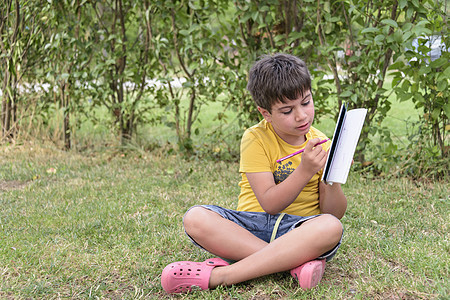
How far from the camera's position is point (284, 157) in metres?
2.28

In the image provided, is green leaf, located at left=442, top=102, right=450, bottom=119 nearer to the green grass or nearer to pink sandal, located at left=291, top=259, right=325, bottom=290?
the green grass

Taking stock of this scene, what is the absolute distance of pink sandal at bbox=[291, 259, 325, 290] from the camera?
2006mm

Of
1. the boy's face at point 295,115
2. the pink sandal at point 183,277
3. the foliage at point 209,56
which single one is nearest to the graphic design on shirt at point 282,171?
the boy's face at point 295,115

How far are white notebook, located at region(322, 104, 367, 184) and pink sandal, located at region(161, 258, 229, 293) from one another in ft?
2.07

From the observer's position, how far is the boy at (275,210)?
205 cm

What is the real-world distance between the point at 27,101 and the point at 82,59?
1.01 metres

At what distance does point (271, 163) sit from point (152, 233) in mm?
851

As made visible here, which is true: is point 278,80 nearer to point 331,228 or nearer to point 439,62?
point 331,228

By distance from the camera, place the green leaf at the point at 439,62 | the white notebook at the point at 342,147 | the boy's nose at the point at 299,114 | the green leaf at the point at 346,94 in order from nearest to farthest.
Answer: the white notebook at the point at 342,147 → the boy's nose at the point at 299,114 → the green leaf at the point at 439,62 → the green leaf at the point at 346,94

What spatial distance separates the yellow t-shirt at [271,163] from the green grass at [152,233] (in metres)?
0.30

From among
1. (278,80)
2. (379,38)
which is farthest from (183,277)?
(379,38)

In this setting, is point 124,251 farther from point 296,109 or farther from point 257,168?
point 296,109

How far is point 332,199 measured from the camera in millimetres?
2297

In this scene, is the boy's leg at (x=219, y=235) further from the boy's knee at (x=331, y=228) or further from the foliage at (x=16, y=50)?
the foliage at (x=16, y=50)
